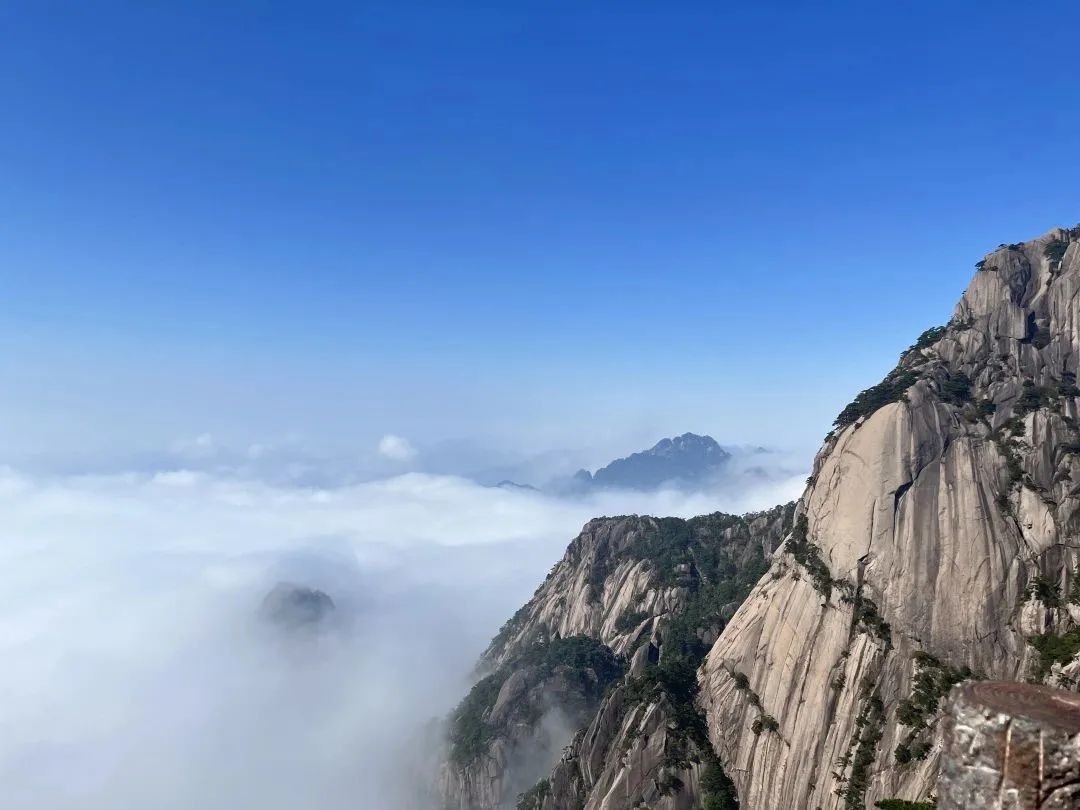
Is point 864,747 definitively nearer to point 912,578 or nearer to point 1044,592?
point 912,578

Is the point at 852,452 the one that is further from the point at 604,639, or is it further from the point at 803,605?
the point at 604,639

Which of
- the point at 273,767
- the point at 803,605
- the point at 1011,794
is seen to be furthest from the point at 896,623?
the point at 273,767

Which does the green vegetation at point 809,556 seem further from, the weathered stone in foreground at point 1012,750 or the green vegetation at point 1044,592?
the weathered stone in foreground at point 1012,750

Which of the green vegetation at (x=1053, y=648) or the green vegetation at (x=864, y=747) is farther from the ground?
the green vegetation at (x=1053, y=648)

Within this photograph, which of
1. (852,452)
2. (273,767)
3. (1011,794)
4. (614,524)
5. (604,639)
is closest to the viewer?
(1011,794)

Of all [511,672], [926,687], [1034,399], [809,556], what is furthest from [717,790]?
[511,672]

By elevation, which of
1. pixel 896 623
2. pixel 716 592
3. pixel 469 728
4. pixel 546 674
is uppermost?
pixel 896 623

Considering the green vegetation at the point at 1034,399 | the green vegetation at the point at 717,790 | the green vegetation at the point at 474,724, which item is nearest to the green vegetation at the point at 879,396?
the green vegetation at the point at 1034,399
